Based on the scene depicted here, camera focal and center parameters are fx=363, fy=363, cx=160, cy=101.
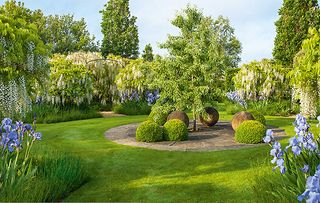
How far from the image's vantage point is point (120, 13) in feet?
147

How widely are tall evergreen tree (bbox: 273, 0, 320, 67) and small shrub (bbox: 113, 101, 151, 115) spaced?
1009 cm

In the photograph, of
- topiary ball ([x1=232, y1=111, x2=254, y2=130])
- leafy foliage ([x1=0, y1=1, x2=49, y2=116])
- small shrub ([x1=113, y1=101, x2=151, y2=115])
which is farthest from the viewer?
small shrub ([x1=113, y1=101, x2=151, y2=115])

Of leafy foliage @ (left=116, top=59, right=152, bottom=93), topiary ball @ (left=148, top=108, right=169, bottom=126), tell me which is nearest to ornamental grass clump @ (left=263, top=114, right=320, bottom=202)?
topiary ball @ (left=148, top=108, right=169, bottom=126)

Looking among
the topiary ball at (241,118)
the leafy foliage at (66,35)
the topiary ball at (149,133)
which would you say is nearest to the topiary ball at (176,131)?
the topiary ball at (149,133)

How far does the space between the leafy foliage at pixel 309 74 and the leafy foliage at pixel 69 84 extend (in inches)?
505

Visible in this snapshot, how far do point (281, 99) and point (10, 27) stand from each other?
18126 millimetres

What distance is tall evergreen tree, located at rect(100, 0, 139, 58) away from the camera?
44469mm

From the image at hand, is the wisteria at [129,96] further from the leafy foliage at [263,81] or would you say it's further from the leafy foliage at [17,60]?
the leafy foliage at [17,60]

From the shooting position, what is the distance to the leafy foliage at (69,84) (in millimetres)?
21000

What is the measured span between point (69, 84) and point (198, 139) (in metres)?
11.0

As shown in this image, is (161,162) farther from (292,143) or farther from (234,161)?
(292,143)

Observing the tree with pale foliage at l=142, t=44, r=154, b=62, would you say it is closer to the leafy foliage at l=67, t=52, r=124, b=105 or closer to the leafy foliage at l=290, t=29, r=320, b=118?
the leafy foliage at l=67, t=52, r=124, b=105

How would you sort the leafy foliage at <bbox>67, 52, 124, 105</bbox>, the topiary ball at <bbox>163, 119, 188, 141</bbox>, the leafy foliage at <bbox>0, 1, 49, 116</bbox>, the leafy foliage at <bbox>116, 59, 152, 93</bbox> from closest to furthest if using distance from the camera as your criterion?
the leafy foliage at <bbox>0, 1, 49, 116</bbox>
the topiary ball at <bbox>163, 119, 188, 141</bbox>
the leafy foliage at <bbox>116, 59, 152, 93</bbox>
the leafy foliage at <bbox>67, 52, 124, 105</bbox>

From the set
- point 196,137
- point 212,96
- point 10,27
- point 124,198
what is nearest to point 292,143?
point 124,198
